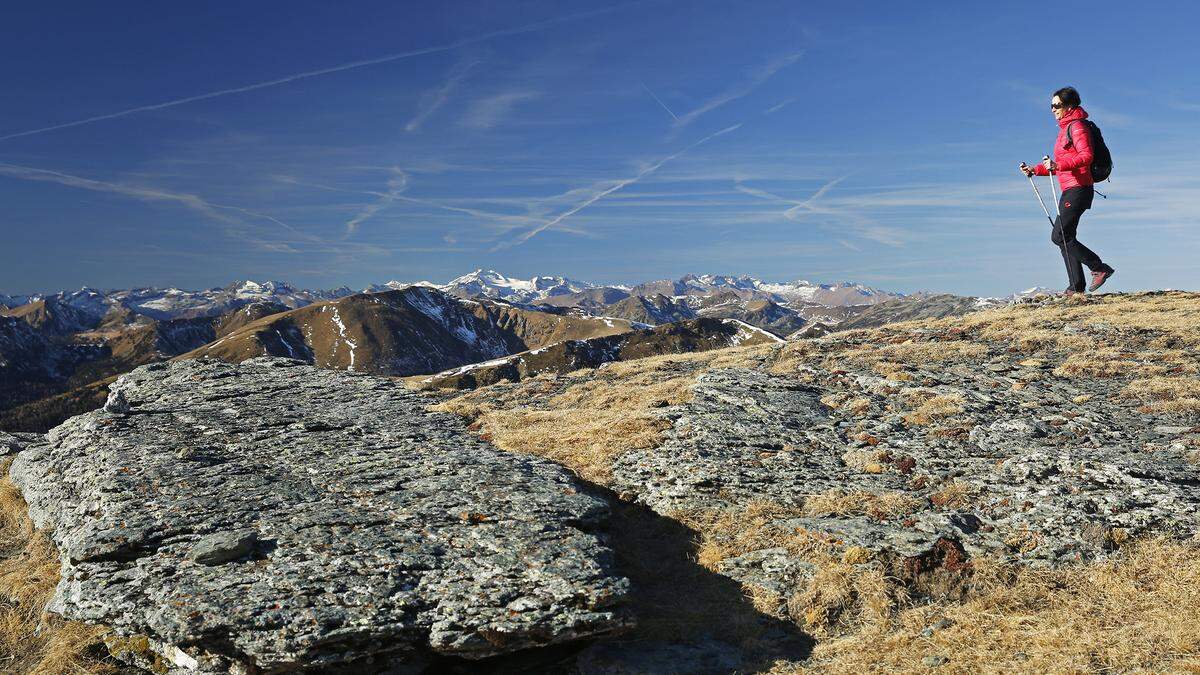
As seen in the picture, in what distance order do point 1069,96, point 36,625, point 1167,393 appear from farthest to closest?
point 1069,96 → point 1167,393 → point 36,625

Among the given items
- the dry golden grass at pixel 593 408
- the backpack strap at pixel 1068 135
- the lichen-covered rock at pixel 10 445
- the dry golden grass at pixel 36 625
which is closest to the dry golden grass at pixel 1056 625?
the dry golden grass at pixel 593 408

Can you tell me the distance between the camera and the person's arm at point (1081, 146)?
19.8 metres

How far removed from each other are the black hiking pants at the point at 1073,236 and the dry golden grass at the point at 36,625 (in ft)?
92.8

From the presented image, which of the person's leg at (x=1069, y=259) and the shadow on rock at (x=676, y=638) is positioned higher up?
the person's leg at (x=1069, y=259)

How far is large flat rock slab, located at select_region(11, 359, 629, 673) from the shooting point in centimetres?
880

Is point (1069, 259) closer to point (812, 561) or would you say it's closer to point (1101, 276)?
point (1101, 276)

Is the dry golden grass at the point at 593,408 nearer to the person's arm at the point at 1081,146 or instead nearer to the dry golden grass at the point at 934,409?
the dry golden grass at the point at 934,409

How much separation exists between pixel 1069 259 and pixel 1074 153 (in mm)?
6314

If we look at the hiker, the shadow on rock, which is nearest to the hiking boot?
the hiker

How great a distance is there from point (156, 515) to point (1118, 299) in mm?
38905

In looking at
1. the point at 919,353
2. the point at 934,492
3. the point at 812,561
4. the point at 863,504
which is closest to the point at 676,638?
the point at 812,561

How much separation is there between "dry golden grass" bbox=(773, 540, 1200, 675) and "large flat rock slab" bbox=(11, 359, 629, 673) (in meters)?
4.23

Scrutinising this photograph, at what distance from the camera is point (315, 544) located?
10266mm

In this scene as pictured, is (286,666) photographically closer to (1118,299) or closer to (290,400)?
(290,400)
